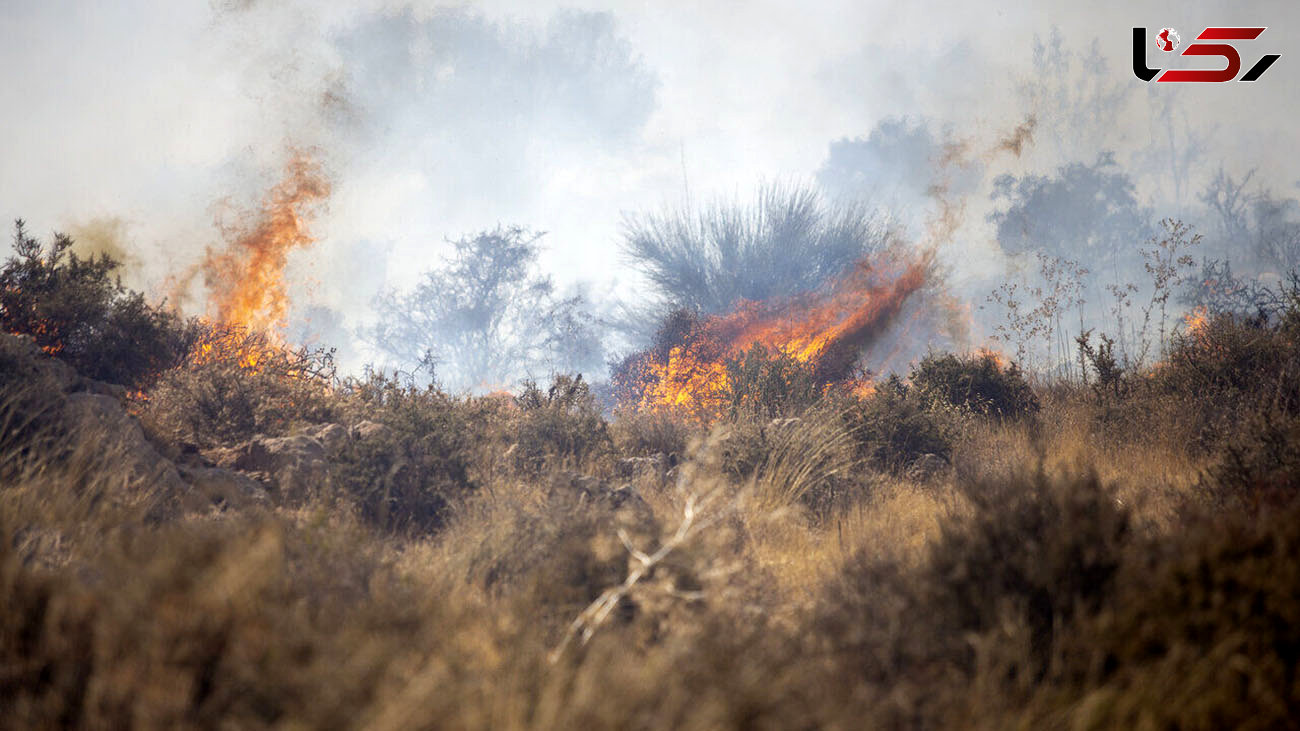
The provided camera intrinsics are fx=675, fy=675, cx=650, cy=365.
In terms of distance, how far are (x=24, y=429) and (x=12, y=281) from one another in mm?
3928

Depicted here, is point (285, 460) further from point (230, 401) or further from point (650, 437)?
point (650, 437)

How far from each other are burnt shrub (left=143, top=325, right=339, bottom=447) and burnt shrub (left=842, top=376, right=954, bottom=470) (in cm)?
674

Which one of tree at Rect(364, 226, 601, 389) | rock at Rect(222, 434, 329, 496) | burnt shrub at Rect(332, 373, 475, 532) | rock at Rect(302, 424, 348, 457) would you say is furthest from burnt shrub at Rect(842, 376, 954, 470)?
tree at Rect(364, 226, 601, 389)

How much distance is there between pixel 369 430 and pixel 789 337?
13231mm

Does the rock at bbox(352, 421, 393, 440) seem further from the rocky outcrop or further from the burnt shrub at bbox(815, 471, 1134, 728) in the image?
the burnt shrub at bbox(815, 471, 1134, 728)

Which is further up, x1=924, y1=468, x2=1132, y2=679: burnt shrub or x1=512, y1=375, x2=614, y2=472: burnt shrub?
x1=512, y1=375, x2=614, y2=472: burnt shrub

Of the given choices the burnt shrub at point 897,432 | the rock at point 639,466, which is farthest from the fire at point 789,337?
the rock at point 639,466

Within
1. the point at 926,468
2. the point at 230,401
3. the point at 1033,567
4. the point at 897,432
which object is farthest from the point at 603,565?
the point at 230,401

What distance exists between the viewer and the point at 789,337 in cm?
1852

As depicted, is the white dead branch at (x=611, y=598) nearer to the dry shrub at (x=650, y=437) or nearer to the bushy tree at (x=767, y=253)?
the dry shrub at (x=650, y=437)

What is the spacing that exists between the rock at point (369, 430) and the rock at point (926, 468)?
5716 mm

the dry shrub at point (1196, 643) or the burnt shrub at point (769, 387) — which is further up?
the burnt shrub at point (769, 387)

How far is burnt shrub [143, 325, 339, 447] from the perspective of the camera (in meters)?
7.44

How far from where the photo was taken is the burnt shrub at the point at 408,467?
6.21m
